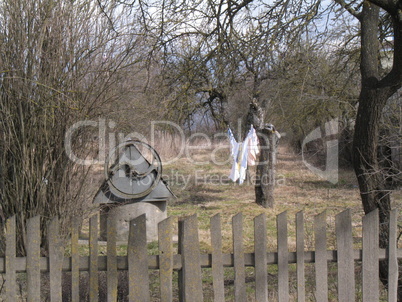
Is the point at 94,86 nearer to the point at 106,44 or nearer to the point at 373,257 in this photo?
the point at 106,44

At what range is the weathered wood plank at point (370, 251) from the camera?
10.5 feet

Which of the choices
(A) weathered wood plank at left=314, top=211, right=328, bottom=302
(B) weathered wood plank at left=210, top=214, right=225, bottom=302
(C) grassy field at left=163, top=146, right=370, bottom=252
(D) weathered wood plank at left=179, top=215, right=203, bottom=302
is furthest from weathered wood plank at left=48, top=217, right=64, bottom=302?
(C) grassy field at left=163, top=146, right=370, bottom=252

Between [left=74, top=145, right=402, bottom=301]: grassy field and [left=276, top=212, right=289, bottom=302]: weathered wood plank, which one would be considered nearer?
[left=276, top=212, right=289, bottom=302]: weathered wood plank

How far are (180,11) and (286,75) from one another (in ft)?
18.0

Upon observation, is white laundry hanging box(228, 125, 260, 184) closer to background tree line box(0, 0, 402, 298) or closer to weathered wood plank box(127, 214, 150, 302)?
background tree line box(0, 0, 402, 298)

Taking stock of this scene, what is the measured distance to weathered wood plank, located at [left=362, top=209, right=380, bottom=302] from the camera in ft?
10.5

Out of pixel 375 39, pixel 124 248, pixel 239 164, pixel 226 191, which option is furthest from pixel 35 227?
pixel 226 191

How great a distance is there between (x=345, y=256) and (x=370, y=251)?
195 mm

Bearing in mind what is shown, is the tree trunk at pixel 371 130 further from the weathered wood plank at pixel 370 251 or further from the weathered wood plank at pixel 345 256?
the weathered wood plank at pixel 345 256

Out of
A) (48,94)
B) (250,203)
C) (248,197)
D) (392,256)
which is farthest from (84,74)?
(248,197)

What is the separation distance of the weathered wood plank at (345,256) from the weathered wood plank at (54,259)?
5.95 feet

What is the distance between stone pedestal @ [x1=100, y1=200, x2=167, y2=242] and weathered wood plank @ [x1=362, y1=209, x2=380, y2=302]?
531 centimetres

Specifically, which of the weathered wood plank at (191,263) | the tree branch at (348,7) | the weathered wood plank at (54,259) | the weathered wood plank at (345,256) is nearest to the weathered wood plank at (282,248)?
the weathered wood plank at (345,256)

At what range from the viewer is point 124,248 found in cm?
773
